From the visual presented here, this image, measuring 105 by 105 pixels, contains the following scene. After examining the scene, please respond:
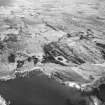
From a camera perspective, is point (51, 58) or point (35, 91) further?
point (51, 58)

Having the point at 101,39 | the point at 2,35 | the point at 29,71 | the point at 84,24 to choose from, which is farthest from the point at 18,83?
the point at 84,24

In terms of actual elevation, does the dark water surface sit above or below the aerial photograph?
below

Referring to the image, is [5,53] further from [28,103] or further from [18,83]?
[28,103]

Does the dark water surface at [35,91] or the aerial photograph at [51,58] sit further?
the aerial photograph at [51,58]

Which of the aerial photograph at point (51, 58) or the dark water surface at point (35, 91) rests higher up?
the aerial photograph at point (51, 58)

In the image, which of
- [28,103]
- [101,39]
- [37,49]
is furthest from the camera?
[101,39]

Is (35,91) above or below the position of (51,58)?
below

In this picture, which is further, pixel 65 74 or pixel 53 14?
pixel 53 14
